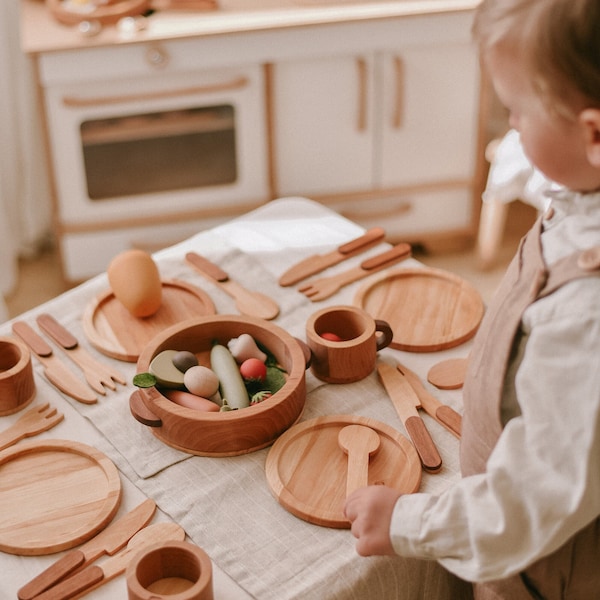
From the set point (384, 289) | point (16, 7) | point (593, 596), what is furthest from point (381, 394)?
point (16, 7)

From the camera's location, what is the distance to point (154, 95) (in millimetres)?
2428

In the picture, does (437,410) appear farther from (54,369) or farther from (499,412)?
(54,369)

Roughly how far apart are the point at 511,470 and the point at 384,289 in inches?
23.8

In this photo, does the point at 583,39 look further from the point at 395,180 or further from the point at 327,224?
the point at 395,180

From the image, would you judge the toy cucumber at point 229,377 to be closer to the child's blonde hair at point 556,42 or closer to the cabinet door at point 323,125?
the child's blonde hair at point 556,42

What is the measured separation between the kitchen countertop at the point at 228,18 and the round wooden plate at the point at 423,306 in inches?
48.8

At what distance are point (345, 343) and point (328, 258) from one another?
293 mm

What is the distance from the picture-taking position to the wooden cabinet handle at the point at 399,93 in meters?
2.52

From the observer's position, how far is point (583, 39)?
2.26 ft

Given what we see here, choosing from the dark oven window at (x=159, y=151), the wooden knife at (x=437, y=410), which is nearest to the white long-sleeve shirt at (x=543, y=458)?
the wooden knife at (x=437, y=410)

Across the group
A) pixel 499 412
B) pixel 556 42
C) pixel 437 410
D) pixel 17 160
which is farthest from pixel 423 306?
pixel 17 160

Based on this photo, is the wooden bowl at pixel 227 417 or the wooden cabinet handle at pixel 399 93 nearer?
the wooden bowl at pixel 227 417

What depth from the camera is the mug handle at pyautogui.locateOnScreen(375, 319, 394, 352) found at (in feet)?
4.00

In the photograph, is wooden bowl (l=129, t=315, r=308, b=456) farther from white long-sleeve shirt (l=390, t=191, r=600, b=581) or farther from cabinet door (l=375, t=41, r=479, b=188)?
cabinet door (l=375, t=41, r=479, b=188)
